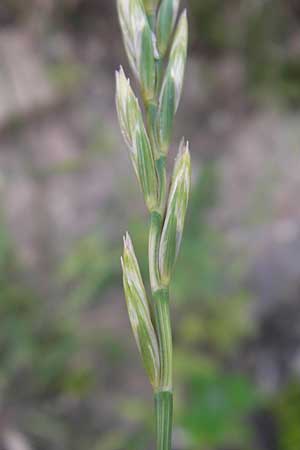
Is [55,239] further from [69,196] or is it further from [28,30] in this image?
[28,30]

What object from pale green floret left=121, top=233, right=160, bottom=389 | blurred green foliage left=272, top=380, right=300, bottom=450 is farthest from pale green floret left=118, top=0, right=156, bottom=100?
blurred green foliage left=272, top=380, right=300, bottom=450

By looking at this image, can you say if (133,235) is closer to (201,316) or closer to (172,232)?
(201,316)

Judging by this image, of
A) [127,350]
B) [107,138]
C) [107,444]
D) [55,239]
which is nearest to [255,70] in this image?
[107,138]

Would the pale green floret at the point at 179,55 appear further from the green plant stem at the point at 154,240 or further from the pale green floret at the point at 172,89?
the green plant stem at the point at 154,240

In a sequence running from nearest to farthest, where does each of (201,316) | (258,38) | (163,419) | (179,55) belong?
(163,419), (179,55), (201,316), (258,38)

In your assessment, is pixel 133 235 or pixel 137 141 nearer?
pixel 137 141

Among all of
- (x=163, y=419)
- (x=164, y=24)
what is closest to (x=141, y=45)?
(x=164, y=24)

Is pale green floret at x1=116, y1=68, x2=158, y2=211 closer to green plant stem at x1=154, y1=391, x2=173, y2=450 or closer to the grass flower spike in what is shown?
the grass flower spike
